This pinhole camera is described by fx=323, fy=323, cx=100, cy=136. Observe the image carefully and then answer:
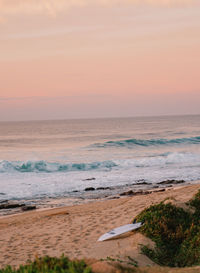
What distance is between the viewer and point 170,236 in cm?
768

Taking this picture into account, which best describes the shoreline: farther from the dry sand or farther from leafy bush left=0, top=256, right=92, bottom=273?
leafy bush left=0, top=256, right=92, bottom=273

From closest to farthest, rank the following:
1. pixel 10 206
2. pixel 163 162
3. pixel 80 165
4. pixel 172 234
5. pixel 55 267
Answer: pixel 55 267 < pixel 172 234 < pixel 10 206 < pixel 80 165 < pixel 163 162

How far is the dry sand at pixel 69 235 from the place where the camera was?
750cm

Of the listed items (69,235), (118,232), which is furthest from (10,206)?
(118,232)

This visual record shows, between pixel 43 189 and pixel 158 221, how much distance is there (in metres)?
13.1

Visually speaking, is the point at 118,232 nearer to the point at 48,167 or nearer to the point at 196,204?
the point at 196,204

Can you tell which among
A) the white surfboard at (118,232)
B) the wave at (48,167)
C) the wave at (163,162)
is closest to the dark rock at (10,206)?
the white surfboard at (118,232)

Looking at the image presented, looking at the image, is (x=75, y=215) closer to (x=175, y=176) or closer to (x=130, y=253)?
(x=130, y=253)

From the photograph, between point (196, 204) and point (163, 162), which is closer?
point (196, 204)

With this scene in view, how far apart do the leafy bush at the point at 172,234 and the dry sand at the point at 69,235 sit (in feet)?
1.05

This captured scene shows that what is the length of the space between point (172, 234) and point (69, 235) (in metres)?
3.09

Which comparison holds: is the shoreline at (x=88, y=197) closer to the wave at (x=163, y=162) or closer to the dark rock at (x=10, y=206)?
the dark rock at (x=10, y=206)

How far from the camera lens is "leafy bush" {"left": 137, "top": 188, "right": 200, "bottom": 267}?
7.02 metres

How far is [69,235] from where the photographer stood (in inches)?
365
